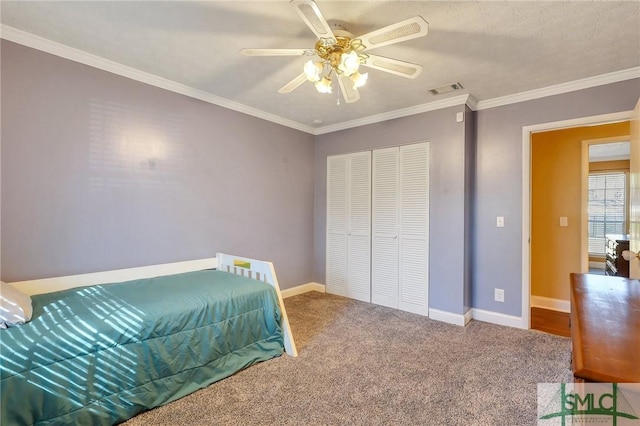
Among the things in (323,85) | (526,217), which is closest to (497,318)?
(526,217)

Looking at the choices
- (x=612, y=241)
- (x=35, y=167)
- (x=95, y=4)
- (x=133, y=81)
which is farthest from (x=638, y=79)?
(x=35, y=167)

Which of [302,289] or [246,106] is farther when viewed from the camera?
[302,289]

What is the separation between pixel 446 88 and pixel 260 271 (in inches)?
93.8

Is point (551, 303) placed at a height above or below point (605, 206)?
below

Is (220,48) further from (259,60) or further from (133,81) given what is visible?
(133,81)

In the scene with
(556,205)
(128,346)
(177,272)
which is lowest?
(128,346)

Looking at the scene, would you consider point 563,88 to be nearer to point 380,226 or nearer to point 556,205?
point 556,205

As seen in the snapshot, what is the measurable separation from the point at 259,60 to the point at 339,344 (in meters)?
2.39

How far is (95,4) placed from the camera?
70.2 inches

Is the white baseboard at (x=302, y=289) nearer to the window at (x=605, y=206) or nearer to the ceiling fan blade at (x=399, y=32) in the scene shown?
the ceiling fan blade at (x=399, y=32)

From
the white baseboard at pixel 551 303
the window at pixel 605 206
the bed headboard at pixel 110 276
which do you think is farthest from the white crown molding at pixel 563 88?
the window at pixel 605 206

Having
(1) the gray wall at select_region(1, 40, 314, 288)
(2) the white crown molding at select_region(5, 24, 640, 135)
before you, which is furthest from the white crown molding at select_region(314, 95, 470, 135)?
(1) the gray wall at select_region(1, 40, 314, 288)

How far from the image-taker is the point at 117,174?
255 cm

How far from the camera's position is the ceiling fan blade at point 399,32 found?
1.43 metres
